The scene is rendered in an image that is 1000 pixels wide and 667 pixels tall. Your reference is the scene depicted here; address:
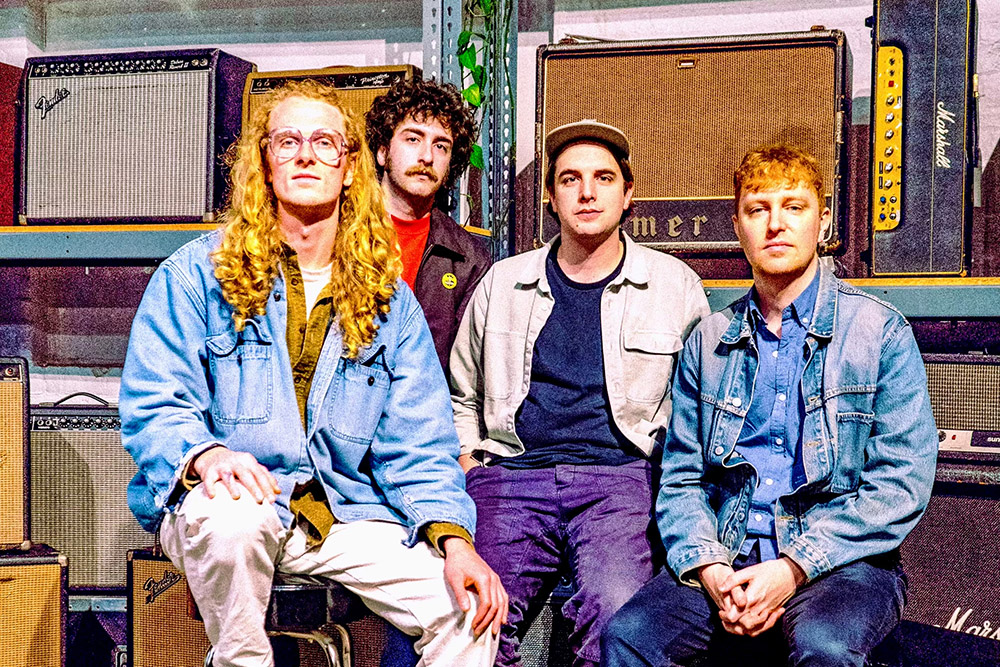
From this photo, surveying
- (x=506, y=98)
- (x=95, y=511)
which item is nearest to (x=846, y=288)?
(x=506, y=98)

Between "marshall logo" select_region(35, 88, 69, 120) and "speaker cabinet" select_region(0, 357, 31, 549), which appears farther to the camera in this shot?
"marshall logo" select_region(35, 88, 69, 120)

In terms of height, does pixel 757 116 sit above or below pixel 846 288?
above

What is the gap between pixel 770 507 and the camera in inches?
71.7

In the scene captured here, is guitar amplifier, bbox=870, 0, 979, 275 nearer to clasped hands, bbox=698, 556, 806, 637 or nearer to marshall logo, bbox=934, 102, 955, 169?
marshall logo, bbox=934, 102, 955, 169

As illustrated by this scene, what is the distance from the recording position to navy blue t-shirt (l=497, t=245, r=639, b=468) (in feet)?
6.88

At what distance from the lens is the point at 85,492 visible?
2650mm

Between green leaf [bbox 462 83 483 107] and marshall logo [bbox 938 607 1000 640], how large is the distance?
62.9 inches

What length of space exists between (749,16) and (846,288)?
135cm

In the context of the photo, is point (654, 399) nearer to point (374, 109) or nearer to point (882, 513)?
point (882, 513)

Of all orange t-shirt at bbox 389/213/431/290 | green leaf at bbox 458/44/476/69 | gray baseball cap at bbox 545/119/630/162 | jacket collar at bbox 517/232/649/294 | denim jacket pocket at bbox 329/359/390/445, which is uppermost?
green leaf at bbox 458/44/476/69

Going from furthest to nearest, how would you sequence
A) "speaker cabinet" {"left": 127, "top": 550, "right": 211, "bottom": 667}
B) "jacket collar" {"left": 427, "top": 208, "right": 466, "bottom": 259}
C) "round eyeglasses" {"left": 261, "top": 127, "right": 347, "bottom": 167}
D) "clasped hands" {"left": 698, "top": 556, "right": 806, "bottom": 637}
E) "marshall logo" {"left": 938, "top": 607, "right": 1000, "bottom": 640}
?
"jacket collar" {"left": 427, "top": 208, "right": 466, "bottom": 259}, "speaker cabinet" {"left": 127, "top": 550, "right": 211, "bottom": 667}, "marshall logo" {"left": 938, "top": 607, "right": 1000, "bottom": 640}, "round eyeglasses" {"left": 261, "top": 127, "right": 347, "bottom": 167}, "clasped hands" {"left": 698, "top": 556, "right": 806, "bottom": 637}

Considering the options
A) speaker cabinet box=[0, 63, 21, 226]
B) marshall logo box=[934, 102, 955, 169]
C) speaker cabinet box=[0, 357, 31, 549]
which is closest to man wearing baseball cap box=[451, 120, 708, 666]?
marshall logo box=[934, 102, 955, 169]

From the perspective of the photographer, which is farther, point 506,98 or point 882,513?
point 506,98

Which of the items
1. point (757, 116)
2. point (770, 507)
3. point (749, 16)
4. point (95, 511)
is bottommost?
point (95, 511)
